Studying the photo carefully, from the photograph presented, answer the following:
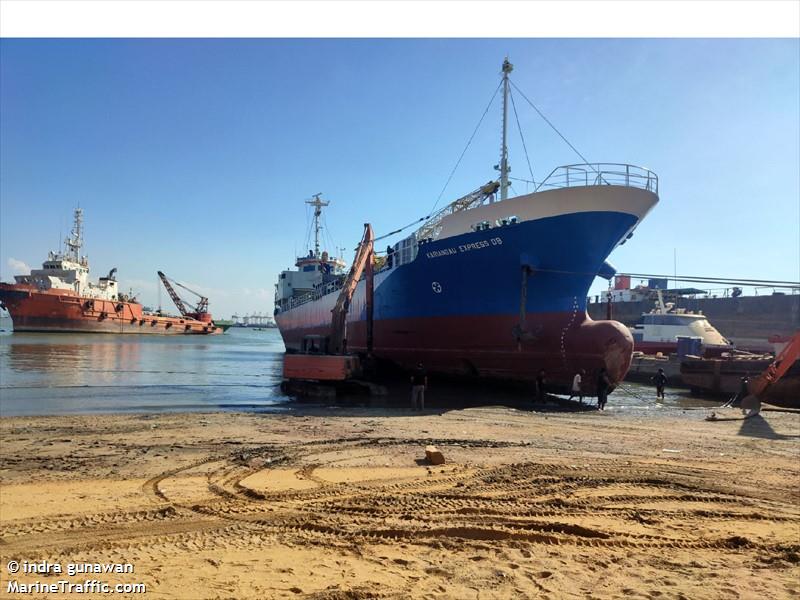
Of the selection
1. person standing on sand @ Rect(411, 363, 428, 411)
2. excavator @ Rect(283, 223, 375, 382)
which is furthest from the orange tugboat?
person standing on sand @ Rect(411, 363, 428, 411)

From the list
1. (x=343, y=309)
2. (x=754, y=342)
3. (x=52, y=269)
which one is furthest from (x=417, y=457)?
(x=52, y=269)

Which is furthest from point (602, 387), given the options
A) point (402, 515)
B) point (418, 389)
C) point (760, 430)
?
point (402, 515)

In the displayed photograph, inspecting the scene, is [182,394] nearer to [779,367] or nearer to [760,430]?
[760,430]

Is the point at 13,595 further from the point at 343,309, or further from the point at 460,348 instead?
the point at 343,309

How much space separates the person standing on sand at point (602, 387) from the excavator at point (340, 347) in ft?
28.4

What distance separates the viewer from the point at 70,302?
66250mm

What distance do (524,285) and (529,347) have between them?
2.16 metres

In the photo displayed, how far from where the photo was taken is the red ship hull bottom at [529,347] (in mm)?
16594

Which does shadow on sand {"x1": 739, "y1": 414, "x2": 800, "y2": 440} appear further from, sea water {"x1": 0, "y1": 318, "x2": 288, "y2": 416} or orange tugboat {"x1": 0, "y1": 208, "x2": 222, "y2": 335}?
orange tugboat {"x1": 0, "y1": 208, "x2": 222, "y2": 335}

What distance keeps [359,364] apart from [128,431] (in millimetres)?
9656

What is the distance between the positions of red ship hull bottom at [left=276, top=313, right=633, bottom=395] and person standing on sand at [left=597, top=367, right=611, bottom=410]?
0.29 meters

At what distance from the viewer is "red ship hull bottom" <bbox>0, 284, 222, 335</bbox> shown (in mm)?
64312

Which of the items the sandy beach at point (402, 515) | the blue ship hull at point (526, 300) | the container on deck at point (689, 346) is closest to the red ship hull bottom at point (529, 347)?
the blue ship hull at point (526, 300)

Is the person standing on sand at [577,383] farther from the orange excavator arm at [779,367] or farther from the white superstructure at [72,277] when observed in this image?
the white superstructure at [72,277]
